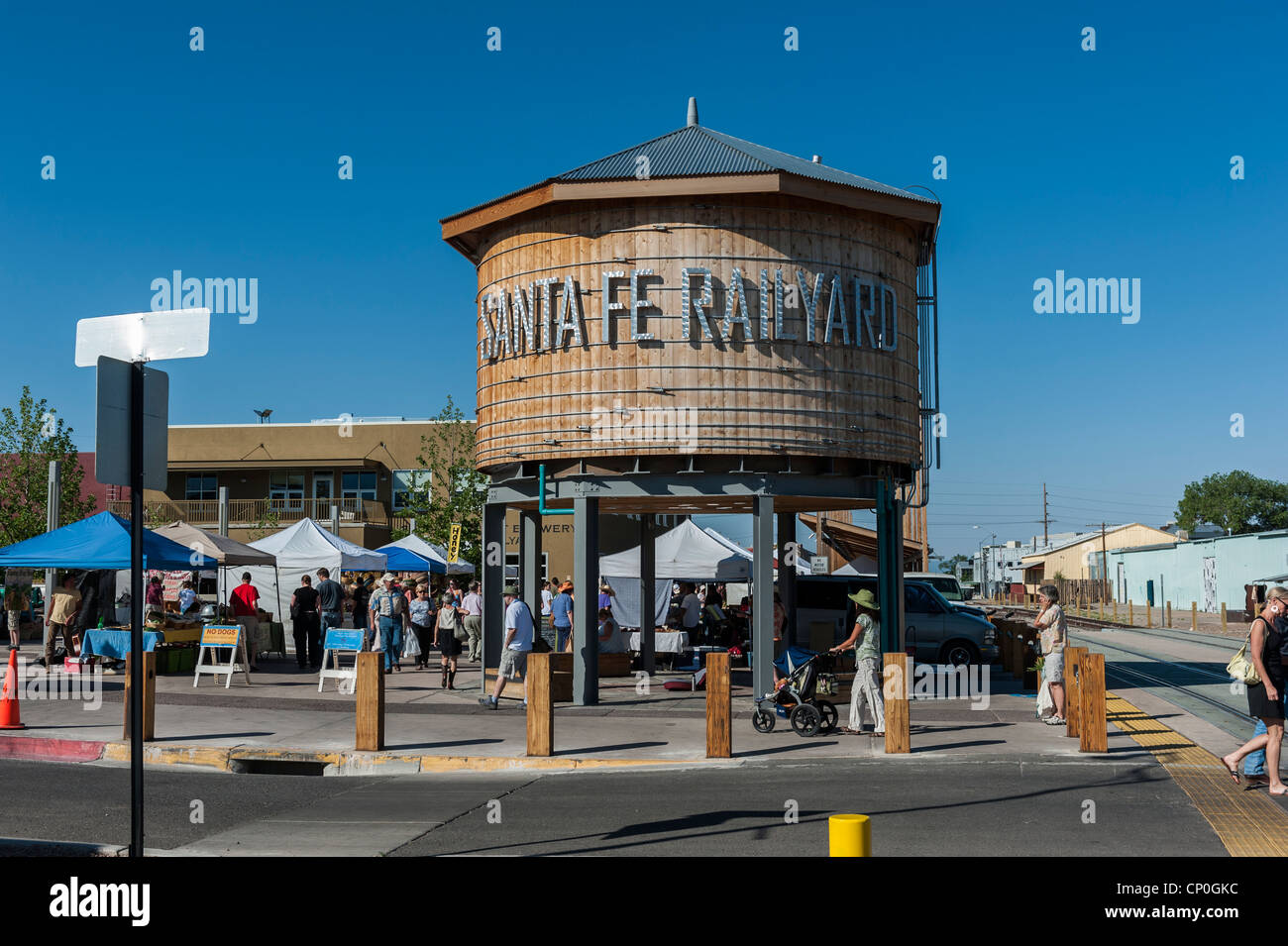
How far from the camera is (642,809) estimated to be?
32.8 ft

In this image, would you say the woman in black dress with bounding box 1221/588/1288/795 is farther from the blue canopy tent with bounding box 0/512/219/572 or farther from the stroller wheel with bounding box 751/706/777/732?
the blue canopy tent with bounding box 0/512/219/572

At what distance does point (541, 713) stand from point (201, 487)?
47536 millimetres

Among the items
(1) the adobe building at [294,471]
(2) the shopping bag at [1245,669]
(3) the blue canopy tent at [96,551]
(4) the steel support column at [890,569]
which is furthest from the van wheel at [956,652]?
(1) the adobe building at [294,471]

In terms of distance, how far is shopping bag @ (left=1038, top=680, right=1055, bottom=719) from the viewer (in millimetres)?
15680

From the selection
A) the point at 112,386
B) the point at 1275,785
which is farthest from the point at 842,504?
the point at 112,386

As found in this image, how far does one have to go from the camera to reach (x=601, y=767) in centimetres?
1255

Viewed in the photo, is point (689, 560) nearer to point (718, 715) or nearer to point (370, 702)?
point (718, 715)

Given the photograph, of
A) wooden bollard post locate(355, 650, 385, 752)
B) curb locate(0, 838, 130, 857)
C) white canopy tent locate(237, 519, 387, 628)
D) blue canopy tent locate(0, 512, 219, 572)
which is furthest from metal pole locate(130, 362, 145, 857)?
white canopy tent locate(237, 519, 387, 628)

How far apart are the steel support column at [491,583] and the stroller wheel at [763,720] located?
622 centimetres

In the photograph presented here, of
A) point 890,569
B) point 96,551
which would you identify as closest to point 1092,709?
point 890,569

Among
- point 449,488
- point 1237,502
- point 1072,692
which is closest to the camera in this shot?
point 1072,692

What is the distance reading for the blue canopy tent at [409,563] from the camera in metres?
28.6

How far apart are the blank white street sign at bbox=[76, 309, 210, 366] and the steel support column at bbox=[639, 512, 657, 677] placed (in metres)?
15.7
